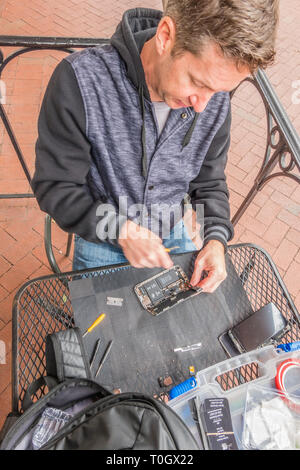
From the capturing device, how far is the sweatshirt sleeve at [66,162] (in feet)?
3.66

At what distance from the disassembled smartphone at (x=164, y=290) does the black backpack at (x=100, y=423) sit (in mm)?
359

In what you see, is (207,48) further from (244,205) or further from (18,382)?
(244,205)

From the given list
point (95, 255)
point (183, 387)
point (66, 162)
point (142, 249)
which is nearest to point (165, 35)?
point (66, 162)

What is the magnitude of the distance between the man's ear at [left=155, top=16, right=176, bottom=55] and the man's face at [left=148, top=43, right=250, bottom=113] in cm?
2

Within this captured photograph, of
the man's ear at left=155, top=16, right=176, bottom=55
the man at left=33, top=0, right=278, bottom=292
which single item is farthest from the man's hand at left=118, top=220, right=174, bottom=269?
the man's ear at left=155, top=16, right=176, bottom=55

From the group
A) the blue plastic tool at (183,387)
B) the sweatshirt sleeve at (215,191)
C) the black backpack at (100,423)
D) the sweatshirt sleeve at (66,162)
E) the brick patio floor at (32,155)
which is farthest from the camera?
the brick patio floor at (32,155)

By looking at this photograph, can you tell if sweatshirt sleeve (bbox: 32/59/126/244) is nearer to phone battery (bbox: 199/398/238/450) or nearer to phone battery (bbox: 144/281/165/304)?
phone battery (bbox: 144/281/165/304)

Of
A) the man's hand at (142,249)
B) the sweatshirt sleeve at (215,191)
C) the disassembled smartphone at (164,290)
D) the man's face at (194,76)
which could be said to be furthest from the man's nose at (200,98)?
the disassembled smartphone at (164,290)

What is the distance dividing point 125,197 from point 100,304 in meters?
0.47

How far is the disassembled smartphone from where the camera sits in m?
1.18

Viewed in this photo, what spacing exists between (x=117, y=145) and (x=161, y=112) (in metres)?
0.21

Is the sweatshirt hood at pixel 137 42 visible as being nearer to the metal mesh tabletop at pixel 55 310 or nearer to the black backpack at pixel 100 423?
the metal mesh tabletop at pixel 55 310

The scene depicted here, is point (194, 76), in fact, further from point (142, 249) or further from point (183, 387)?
point (183, 387)

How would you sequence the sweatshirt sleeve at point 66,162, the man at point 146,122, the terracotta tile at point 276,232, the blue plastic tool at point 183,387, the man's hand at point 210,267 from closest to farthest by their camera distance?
the man at point 146,122 < the blue plastic tool at point 183,387 < the sweatshirt sleeve at point 66,162 < the man's hand at point 210,267 < the terracotta tile at point 276,232
